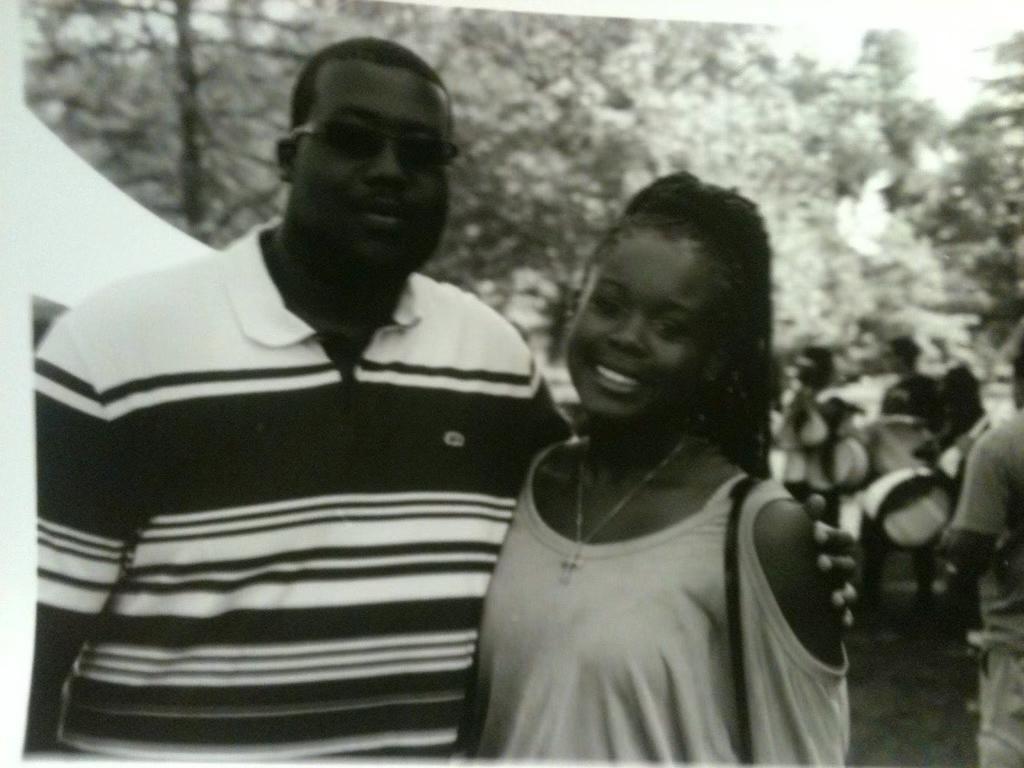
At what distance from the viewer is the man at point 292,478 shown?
1523 mm

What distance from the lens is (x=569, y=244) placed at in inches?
63.2

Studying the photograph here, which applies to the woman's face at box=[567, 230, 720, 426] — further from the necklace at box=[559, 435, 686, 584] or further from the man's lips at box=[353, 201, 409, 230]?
the man's lips at box=[353, 201, 409, 230]

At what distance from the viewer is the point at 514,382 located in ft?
5.26

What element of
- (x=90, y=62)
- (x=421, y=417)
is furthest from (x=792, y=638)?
(x=90, y=62)

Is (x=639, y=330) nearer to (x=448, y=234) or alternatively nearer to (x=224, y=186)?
(x=448, y=234)

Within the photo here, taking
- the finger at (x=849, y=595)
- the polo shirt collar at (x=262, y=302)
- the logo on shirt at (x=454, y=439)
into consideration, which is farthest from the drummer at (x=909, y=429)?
Result: the polo shirt collar at (x=262, y=302)

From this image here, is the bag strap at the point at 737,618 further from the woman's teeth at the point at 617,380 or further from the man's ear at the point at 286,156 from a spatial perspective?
the man's ear at the point at 286,156

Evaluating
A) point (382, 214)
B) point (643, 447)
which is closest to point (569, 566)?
point (643, 447)

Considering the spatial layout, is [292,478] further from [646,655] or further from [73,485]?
[646,655]

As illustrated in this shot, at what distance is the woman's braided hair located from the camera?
1.50 meters

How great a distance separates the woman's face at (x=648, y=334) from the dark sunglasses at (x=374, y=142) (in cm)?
32

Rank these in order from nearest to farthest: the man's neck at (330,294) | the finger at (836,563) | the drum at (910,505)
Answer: the finger at (836,563), the man's neck at (330,294), the drum at (910,505)

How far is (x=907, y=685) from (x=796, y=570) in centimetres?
38

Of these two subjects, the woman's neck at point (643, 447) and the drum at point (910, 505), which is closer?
the woman's neck at point (643, 447)
